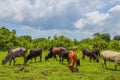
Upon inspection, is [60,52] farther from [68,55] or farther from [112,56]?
→ [112,56]

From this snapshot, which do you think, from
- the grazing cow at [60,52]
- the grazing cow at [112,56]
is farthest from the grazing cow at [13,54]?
the grazing cow at [112,56]

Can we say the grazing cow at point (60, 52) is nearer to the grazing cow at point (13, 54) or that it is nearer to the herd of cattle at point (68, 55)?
the herd of cattle at point (68, 55)

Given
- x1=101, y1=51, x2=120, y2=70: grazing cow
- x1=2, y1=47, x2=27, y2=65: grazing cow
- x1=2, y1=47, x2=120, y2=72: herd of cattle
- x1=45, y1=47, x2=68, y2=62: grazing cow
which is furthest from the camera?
x1=45, y1=47, x2=68, y2=62: grazing cow

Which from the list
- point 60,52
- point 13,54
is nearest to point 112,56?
point 60,52

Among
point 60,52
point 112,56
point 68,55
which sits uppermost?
point 60,52

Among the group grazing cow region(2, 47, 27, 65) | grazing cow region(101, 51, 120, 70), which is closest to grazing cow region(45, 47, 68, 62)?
grazing cow region(2, 47, 27, 65)

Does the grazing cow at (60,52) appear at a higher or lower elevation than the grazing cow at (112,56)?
higher

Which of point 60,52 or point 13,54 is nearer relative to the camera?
point 13,54

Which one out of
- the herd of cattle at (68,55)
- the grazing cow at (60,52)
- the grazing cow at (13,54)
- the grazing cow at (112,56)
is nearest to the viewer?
the herd of cattle at (68,55)

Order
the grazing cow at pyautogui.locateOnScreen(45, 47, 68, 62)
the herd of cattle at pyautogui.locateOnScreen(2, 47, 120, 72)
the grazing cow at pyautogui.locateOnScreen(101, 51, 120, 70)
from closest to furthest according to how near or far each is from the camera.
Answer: the herd of cattle at pyautogui.locateOnScreen(2, 47, 120, 72) → the grazing cow at pyautogui.locateOnScreen(101, 51, 120, 70) → the grazing cow at pyautogui.locateOnScreen(45, 47, 68, 62)

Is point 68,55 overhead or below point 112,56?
overhead

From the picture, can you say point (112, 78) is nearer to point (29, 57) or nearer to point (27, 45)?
point (29, 57)

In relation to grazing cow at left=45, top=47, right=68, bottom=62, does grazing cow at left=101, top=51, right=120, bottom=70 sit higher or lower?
lower

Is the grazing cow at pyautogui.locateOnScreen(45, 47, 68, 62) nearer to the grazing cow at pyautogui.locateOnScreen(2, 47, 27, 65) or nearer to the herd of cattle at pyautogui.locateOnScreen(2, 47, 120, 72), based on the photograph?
the herd of cattle at pyautogui.locateOnScreen(2, 47, 120, 72)
